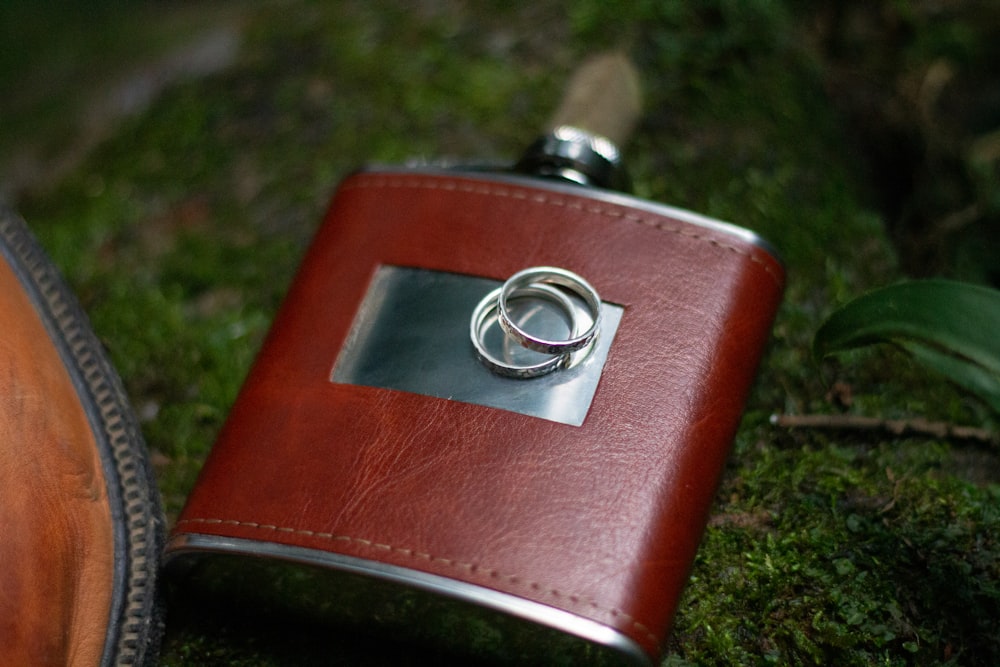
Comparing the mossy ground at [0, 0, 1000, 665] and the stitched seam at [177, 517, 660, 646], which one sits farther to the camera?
the mossy ground at [0, 0, 1000, 665]

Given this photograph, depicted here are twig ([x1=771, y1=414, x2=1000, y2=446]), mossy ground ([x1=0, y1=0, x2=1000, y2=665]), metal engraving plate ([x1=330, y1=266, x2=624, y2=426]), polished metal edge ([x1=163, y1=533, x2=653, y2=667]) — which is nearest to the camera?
polished metal edge ([x1=163, y1=533, x2=653, y2=667])

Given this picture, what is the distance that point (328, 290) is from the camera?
1.11 meters

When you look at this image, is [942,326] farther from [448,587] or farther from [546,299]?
[448,587]

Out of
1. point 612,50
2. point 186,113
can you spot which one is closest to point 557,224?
point 612,50

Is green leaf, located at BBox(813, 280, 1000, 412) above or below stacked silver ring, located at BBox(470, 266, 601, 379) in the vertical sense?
above

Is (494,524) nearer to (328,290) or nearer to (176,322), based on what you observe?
(328,290)

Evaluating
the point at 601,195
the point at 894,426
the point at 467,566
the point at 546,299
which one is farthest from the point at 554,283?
the point at 894,426

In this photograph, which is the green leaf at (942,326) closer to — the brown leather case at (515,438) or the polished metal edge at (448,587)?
the brown leather case at (515,438)

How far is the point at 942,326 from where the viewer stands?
0.94 m

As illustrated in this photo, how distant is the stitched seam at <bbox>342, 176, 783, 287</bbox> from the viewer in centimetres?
107

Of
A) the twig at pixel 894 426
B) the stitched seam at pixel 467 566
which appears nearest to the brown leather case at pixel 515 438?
the stitched seam at pixel 467 566

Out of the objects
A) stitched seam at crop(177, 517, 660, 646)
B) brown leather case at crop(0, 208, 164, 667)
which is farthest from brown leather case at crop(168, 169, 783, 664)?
brown leather case at crop(0, 208, 164, 667)

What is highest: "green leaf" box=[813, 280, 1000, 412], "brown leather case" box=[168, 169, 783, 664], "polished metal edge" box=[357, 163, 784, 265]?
"polished metal edge" box=[357, 163, 784, 265]

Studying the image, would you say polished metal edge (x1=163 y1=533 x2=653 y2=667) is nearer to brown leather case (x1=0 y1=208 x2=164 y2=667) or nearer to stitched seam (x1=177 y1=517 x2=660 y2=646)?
stitched seam (x1=177 y1=517 x2=660 y2=646)
